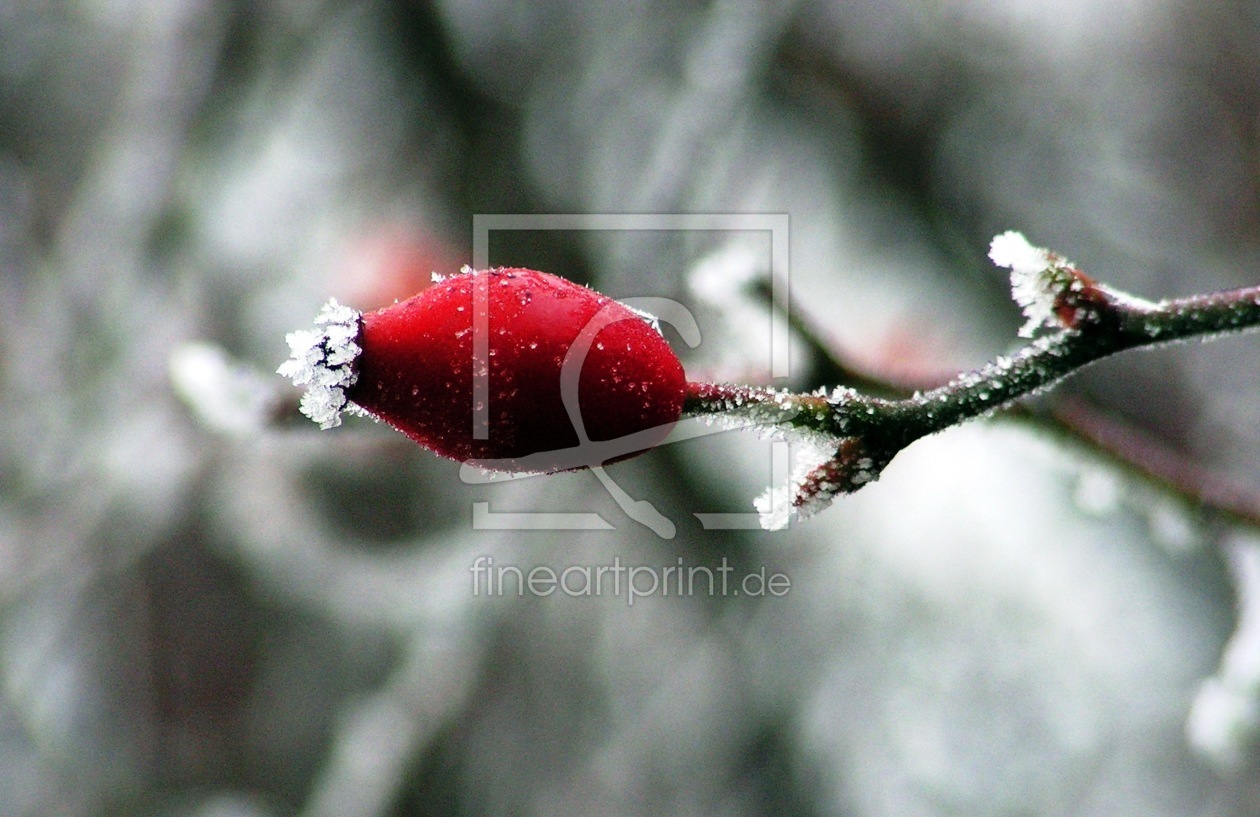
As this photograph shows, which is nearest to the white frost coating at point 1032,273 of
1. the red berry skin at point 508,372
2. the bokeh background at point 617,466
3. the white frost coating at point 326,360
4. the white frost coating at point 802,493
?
the white frost coating at point 802,493

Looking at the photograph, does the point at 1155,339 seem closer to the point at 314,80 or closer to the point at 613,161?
the point at 613,161

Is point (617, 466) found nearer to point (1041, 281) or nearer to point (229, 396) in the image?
point (229, 396)

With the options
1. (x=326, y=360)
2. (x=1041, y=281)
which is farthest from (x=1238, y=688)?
(x=326, y=360)

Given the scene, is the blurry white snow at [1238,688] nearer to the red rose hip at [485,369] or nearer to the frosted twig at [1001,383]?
the frosted twig at [1001,383]

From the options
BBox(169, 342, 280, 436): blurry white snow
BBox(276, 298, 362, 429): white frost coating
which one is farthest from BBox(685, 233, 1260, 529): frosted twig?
BBox(169, 342, 280, 436): blurry white snow

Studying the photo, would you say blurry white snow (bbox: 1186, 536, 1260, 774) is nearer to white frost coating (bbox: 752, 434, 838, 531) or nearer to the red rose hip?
white frost coating (bbox: 752, 434, 838, 531)

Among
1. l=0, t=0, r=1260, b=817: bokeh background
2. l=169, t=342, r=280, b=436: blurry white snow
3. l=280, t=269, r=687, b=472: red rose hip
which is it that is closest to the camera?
l=280, t=269, r=687, b=472: red rose hip

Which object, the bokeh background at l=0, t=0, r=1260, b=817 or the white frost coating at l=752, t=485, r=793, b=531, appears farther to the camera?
the bokeh background at l=0, t=0, r=1260, b=817
